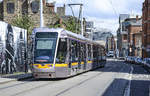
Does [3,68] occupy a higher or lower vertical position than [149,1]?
lower

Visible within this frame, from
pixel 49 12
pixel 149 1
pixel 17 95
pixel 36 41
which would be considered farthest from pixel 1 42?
pixel 149 1

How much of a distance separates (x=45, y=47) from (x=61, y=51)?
1.00 metres

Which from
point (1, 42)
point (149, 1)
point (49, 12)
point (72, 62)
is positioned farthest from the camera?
point (149, 1)

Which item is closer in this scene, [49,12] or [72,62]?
[72,62]

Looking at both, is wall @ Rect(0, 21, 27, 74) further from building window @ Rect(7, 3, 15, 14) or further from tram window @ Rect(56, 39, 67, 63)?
building window @ Rect(7, 3, 15, 14)

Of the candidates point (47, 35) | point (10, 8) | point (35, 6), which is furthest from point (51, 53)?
point (10, 8)

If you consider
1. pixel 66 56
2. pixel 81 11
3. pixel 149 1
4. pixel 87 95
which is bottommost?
pixel 87 95

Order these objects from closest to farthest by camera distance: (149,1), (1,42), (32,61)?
(32,61), (1,42), (149,1)

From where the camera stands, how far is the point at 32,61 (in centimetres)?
2069

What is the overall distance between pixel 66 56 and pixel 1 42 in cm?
567

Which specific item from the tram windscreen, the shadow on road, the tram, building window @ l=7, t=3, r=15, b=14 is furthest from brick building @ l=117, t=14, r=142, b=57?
the shadow on road

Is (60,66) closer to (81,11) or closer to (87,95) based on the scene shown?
(87,95)

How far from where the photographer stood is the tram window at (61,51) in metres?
20.7

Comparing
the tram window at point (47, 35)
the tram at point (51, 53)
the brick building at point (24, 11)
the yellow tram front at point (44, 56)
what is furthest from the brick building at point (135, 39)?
the yellow tram front at point (44, 56)
